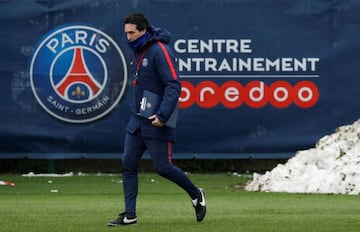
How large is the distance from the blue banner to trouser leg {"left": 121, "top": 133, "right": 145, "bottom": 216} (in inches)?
272

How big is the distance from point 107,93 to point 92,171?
1.19m

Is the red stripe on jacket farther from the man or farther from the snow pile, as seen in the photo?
the snow pile

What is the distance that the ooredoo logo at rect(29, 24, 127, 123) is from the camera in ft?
53.6

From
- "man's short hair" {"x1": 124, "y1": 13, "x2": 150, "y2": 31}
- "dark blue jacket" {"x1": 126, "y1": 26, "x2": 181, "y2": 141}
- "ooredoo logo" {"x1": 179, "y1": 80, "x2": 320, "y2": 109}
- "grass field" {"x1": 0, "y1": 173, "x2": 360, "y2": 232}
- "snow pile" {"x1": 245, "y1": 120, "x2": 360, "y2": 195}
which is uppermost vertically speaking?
"man's short hair" {"x1": 124, "y1": 13, "x2": 150, "y2": 31}

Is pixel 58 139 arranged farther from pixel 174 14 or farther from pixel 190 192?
pixel 190 192

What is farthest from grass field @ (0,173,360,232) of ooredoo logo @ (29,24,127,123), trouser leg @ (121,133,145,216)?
ooredoo logo @ (29,24,127,123)

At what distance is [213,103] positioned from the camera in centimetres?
1661

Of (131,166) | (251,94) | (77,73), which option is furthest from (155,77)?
(251,94)

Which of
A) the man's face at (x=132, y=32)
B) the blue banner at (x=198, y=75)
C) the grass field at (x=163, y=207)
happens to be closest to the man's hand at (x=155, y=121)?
the man's face at (x=132, y=32)

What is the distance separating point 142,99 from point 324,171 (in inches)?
194

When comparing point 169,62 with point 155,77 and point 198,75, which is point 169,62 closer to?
point 155,77

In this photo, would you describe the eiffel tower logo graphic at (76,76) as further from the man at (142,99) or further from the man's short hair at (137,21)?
the man's short hair at (137,21)

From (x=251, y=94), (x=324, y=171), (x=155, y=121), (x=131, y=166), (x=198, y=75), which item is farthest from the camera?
(x=251, y=94)

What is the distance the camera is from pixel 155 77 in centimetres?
945
